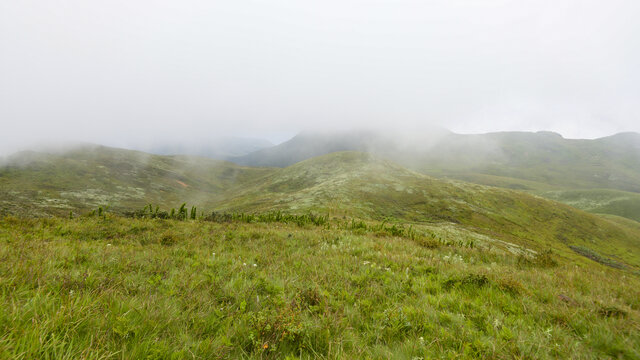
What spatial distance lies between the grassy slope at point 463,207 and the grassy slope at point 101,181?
147 ft

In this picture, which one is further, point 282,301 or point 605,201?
point 605,201

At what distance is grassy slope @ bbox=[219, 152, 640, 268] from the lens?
55188 mm

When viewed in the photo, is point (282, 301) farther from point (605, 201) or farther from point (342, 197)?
point (605, 201)

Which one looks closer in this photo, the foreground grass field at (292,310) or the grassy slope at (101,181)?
the foreground grass field at (292,310)

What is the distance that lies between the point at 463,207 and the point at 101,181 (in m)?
145

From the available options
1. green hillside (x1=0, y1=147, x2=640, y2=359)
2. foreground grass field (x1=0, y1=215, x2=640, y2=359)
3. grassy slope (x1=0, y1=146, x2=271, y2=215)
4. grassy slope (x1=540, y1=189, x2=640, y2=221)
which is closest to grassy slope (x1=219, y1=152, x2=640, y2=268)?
green hillside (x1=0, y1=147, x2=640, y2=359)

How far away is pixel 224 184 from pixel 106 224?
471 ft

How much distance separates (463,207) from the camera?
217ft

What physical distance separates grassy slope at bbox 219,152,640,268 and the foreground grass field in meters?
41.5

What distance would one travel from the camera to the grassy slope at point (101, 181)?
7906 cm

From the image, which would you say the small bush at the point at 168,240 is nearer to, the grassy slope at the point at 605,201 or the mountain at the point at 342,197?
the mountain at the point at 342,197

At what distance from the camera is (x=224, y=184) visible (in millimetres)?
146625

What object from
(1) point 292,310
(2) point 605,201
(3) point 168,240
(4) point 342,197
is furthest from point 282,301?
(2) point 605,201

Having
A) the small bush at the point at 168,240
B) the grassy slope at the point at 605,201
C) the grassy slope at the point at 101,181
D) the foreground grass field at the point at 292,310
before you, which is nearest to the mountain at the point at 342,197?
the grassy slope at the point at 101,181
